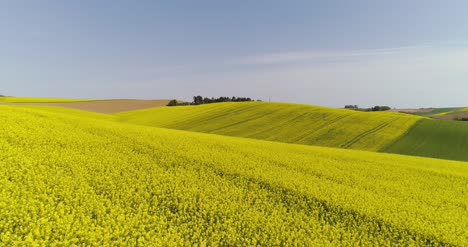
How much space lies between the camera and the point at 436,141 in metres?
37.0

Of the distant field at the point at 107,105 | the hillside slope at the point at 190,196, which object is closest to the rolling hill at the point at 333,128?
the distant field at the point at 107,105

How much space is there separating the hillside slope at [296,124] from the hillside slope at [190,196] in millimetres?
21535

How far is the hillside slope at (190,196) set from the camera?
7.37 metres

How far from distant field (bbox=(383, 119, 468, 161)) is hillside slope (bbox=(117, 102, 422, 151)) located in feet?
4.74

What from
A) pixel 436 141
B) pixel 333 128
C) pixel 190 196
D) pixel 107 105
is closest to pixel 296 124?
pixel 333 128

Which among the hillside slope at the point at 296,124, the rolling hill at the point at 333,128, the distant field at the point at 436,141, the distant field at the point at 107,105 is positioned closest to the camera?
the distant field at the point at 436,141

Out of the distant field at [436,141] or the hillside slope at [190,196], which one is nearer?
the hillside slope at [190,196]

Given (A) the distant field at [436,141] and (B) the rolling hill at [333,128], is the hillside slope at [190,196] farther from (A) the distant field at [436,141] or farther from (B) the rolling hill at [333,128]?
(B) the rolling hill at [333,128]

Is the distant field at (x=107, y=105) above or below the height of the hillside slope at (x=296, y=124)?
above

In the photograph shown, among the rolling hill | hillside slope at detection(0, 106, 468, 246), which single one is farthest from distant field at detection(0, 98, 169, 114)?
hillside slope at detection(0, 106, 468, 246)

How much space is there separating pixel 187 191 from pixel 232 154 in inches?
210

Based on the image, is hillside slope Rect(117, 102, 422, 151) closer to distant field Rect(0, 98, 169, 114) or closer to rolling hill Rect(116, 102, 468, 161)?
rolling hill Rect(116, 102, 468, 161)

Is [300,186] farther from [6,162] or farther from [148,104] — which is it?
[148,104]

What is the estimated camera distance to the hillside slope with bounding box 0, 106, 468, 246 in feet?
24.2
